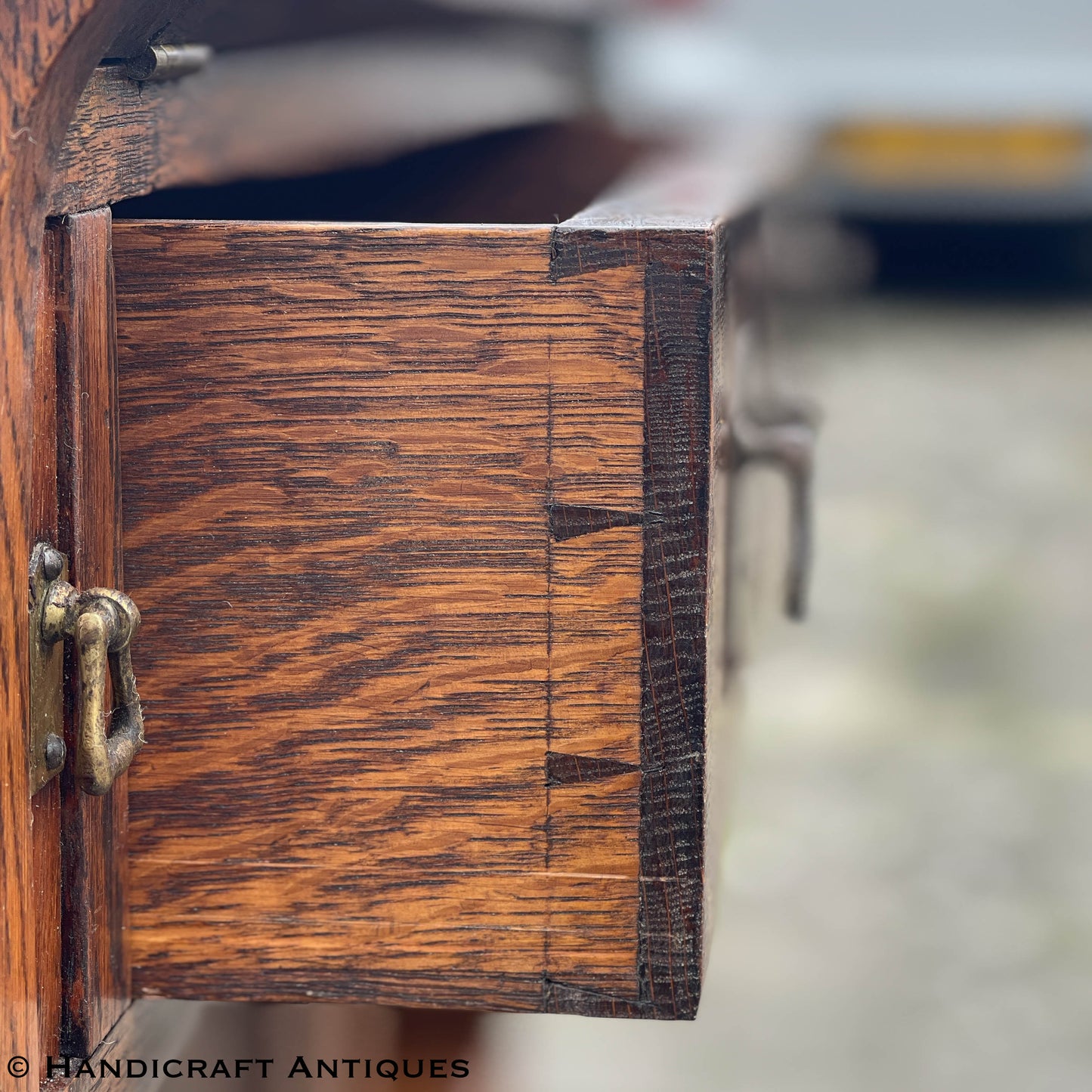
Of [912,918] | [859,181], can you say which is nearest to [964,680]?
[912,918]

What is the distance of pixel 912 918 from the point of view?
118 inches

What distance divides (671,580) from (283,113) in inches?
21.8

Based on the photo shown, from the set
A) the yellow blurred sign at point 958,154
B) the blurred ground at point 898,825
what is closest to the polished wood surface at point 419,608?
the blurred ground at point 898,825

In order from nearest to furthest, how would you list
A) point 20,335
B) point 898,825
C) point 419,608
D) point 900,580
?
point 20,335 → point 419,608 → point 898,825 → point 900,580

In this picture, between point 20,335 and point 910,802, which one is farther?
point 910,802

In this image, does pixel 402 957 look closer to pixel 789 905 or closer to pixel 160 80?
pixel 160 80

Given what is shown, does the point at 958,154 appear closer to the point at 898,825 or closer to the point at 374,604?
the point at 898,825

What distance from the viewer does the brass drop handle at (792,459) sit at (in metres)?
1.05

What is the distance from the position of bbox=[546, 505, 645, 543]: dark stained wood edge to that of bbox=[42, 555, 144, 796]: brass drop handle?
0.19 m

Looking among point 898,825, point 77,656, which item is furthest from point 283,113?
point 898,825

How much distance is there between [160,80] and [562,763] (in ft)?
1.29

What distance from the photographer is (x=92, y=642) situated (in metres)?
0.60

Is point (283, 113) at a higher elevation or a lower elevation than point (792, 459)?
higher

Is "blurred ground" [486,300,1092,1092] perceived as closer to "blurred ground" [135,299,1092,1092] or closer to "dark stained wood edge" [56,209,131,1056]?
"blurred ground" [135,299,1092,1092]
